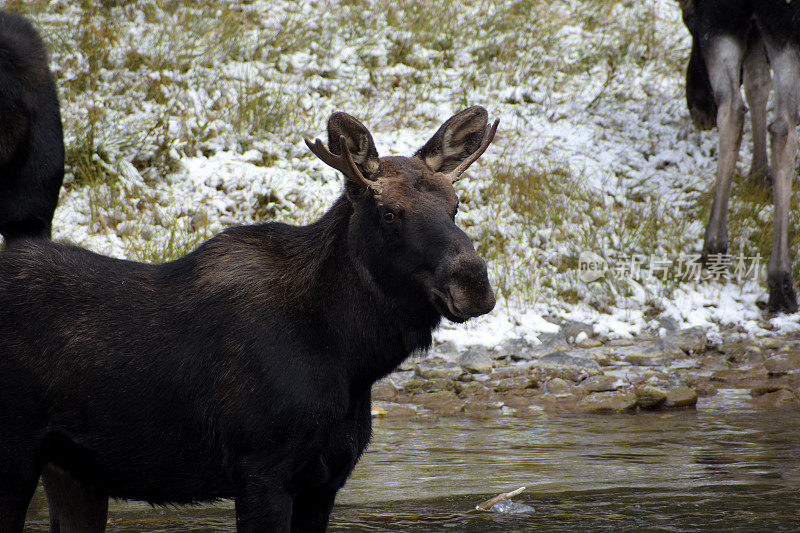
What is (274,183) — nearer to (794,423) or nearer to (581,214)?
(581,214)

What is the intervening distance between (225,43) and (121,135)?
A: 2.63 meters

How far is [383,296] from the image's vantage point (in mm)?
3441

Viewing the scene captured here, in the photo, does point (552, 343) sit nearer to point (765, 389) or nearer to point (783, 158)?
point (765, 389)

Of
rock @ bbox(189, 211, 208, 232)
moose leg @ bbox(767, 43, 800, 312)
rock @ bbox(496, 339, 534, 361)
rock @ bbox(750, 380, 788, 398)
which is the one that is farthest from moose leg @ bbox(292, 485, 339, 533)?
moose leg @ bbox(767, 43, 800, 312)

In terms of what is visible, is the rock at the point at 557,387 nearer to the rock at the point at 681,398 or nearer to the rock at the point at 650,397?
the rock at the point at 650,397

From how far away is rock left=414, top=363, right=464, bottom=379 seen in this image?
7.45 m

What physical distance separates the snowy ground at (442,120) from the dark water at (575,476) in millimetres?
2187

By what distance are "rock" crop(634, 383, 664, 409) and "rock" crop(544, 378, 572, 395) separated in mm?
575

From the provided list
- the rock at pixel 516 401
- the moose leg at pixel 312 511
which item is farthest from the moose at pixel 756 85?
the moose leg at pixel 312 511

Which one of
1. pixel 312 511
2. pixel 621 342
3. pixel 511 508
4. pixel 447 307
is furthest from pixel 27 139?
pixel 621 342

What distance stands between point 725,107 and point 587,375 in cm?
323

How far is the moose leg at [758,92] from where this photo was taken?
883 cm

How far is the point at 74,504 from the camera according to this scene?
12.2 ft

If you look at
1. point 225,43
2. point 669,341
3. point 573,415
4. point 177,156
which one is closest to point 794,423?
point 573,415
